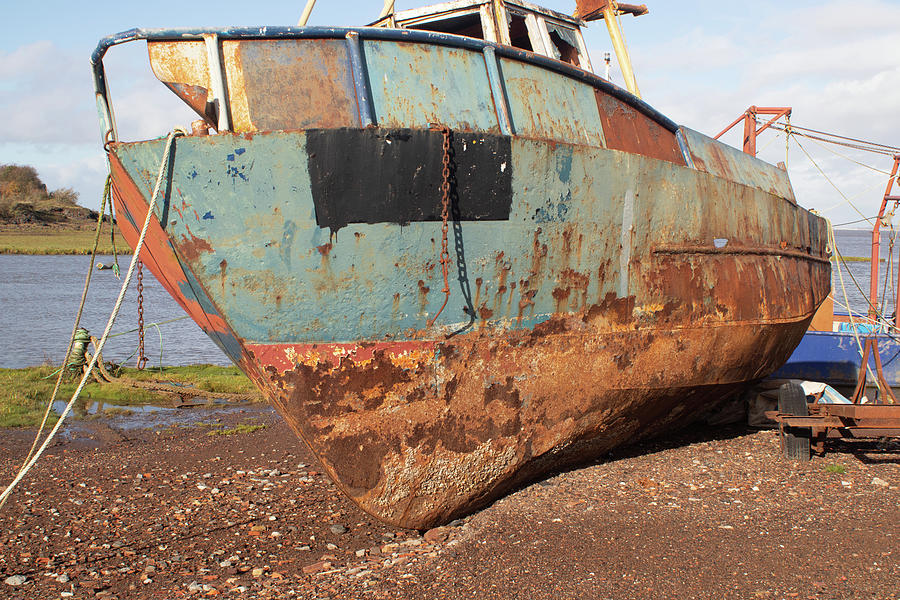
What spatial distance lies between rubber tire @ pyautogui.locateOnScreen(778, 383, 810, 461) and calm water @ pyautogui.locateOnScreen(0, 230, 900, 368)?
11.1 metres

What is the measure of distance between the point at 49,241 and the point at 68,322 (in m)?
49.1

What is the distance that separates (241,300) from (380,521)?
1.70 m

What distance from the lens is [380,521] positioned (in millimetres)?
4547

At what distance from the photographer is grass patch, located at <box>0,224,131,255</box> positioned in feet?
193

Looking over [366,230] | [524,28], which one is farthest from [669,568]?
[524,28]

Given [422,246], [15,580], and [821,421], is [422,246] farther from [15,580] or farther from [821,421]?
[821,421]

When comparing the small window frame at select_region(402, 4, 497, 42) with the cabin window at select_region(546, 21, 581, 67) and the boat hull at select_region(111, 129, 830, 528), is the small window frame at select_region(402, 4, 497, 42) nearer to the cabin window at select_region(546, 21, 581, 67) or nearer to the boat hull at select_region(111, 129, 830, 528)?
the cabin window at select_region(546, 21, 581, 67)

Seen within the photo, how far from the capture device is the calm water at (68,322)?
49.7ft

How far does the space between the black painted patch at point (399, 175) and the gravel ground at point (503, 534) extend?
6.54 feet

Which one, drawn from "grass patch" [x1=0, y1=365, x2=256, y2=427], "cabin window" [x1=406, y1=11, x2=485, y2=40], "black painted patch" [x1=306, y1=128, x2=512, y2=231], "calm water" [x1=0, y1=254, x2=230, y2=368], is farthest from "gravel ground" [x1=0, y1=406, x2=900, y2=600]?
"calm water" [x1=0, y1=254, x2=230, y2=368]

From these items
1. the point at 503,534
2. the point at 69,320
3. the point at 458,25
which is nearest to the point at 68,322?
the point at 69,320

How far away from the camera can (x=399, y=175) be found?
156 inches

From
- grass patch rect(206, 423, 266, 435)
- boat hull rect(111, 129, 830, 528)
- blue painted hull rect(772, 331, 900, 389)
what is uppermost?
boat hull rect(111, 129, 830, 528)

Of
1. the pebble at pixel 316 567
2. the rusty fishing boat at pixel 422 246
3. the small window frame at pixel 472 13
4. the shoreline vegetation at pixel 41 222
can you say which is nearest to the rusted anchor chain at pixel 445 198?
the rusty fishing boat at pixel 422 246
